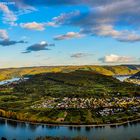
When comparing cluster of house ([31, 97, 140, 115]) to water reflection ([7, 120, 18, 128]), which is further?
cluster of house ([31, 97, 140, 115])

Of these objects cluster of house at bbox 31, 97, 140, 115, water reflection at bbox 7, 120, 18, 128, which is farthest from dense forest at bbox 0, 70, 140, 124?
water reflection at bbox 7, 120, 18, 128

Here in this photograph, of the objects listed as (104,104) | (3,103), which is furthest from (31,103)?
(104,104)

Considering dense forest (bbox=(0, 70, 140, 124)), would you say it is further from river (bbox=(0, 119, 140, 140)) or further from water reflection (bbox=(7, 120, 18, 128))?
river (bbox=(0, 119, 140, 140))

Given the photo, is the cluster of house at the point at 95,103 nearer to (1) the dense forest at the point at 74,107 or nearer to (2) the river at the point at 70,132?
(1) the dense forest at the point at 74,107

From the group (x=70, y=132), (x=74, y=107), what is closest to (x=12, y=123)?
(x=70, y=132)

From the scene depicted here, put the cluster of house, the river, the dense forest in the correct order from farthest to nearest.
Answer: the cluster of house
the dense forest
the river

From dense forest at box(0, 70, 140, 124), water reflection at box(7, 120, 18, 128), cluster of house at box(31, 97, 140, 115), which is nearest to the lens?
water reflection at box(7, 120, 18, 128)

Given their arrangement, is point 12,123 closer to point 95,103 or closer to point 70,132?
point 70,132
